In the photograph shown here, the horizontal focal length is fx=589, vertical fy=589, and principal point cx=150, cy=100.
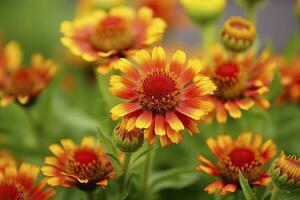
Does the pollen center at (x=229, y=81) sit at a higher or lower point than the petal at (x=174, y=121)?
higher

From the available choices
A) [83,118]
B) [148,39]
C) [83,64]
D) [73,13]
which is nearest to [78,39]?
[148,39]

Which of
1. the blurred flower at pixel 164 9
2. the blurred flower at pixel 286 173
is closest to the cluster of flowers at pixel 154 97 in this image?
the blurred flower at pixel 286 173

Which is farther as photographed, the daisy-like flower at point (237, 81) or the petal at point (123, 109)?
the daisy-like flower at point (237, 81)

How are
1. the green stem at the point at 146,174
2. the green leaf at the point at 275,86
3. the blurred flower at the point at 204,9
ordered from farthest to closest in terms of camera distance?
the blurred flower at the point at 204,9 → the green leaf at the point at 275,86 → the green stem at the point at 146,174

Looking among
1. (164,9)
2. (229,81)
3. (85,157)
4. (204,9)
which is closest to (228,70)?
(229,81)

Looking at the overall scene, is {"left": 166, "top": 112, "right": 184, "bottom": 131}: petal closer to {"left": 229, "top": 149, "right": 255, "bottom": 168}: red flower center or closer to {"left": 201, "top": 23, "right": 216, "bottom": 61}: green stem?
{"left": 229, "top": 149, "right": 255, "bottom": 168}: red flower center

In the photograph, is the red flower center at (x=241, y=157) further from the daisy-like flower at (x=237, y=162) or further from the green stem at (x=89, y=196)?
the green stem at (x=89, y=196)
